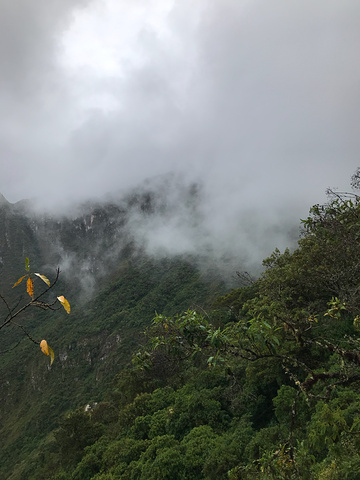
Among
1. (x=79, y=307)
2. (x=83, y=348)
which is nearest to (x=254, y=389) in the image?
(x=83, y=348)

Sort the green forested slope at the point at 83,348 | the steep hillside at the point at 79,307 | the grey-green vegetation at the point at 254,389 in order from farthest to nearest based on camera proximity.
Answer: the steep hillside at the point at 79,307, the green forested slope at the point at 83,348, the grey-green vegetation at the point at 254,389

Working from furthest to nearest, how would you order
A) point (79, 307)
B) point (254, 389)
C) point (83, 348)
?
point (79, 307)
point (83, 348)
point (254, 389)

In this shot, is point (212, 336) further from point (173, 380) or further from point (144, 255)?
point (144, 255)

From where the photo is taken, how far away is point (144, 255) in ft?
411

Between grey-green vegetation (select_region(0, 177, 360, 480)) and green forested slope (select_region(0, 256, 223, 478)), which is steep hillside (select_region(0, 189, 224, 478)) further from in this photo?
grey-green vegetation (select_region(0, 177, 360, 480))

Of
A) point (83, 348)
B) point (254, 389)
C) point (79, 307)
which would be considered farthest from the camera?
point (79, 307)

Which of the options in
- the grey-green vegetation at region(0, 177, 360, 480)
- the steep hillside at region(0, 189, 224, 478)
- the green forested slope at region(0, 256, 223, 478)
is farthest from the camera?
the steep hillside at region(0, 189, 224, 478)

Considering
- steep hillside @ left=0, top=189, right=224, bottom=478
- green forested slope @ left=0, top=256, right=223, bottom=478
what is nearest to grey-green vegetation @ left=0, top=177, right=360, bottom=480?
steep hillside @ left=0, top=189, right=224, bottom=478

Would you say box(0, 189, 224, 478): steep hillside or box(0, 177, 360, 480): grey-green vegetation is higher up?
box(0, 189, 224, 478): steep hillside

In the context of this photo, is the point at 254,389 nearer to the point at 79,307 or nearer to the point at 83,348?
the point at 83,348

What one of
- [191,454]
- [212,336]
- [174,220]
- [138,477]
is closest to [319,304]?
[191,454]

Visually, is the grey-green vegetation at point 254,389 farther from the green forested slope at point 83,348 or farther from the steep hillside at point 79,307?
the green forested slope at point 83,348

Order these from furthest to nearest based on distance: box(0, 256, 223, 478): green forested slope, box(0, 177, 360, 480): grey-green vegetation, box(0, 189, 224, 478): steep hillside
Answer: box(0, 189, 224, 478): steep hillside < box(0, 256, 223, 478): green forested slope < box(0, 177, 360, 480): grey-green vegetation

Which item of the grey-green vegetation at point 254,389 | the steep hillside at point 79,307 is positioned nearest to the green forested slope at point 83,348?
the steep hillside at point 79,307
